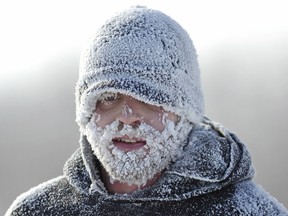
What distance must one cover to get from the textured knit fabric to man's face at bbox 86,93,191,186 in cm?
7

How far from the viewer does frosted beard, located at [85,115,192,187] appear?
9.24ft

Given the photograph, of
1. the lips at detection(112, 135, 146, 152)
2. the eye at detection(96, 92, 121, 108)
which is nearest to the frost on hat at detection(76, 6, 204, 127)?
the eye at detection(96, 92, 121, 108)

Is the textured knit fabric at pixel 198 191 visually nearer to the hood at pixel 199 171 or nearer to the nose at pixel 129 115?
the hood at pixel 199 171

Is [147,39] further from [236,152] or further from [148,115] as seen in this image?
[236,152]

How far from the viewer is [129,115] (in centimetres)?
281

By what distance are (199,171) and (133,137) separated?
0.28 m

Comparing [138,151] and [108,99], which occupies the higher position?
[108,99]

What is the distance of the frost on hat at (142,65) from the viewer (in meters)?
2.81

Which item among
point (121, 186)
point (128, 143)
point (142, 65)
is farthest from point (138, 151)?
point (142, 65)

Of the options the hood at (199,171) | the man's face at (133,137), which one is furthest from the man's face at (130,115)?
the hood at (199,171)

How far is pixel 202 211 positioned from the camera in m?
2.82

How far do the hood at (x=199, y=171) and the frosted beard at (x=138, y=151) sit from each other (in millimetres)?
45

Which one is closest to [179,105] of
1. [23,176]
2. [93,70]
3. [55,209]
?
[93,70]

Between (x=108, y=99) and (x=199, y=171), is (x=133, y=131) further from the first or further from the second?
(x=199, y=171)
